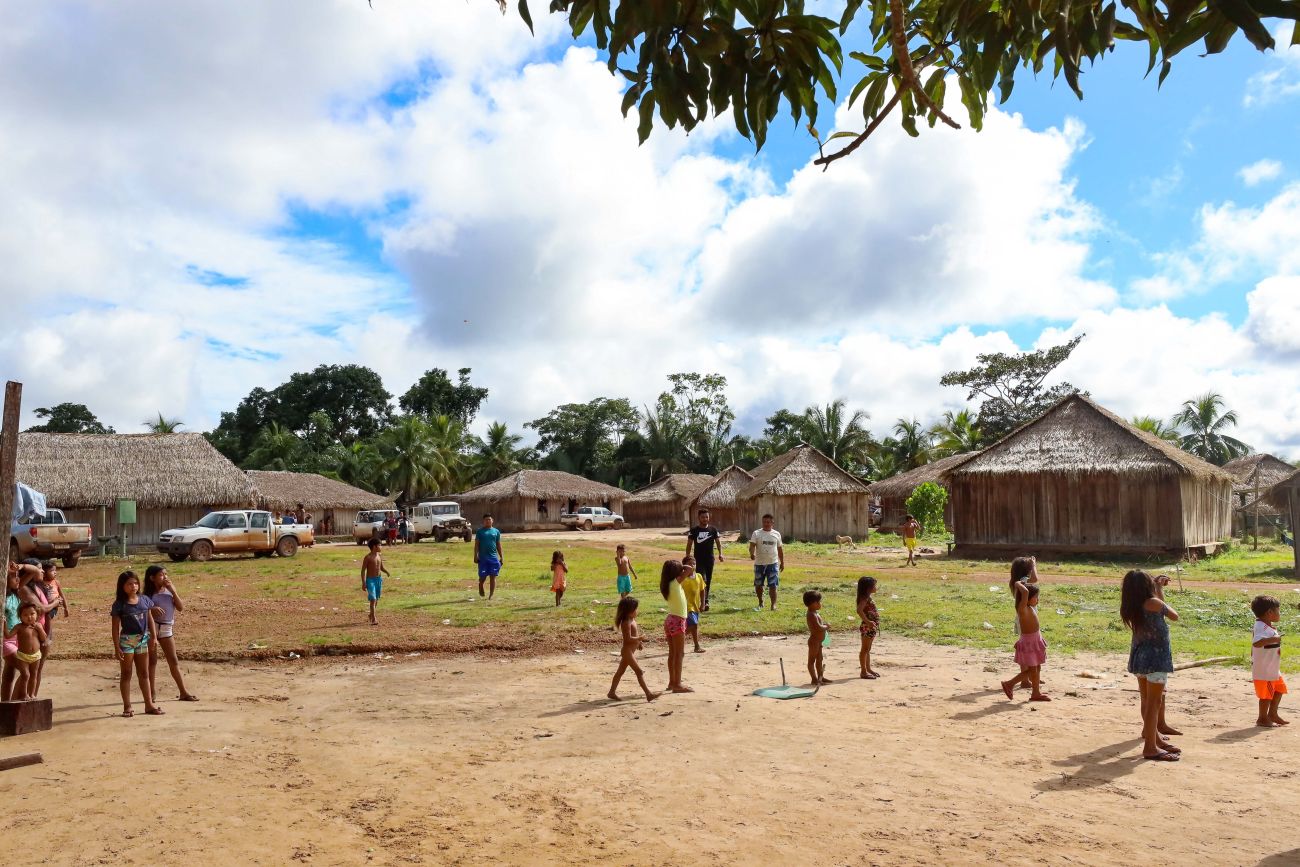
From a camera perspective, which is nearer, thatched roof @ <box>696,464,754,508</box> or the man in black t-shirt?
the man in black t-shirt

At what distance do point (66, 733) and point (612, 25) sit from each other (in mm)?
7499

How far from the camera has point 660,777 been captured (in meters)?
6.20

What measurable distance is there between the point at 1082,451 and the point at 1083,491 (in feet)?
3.91

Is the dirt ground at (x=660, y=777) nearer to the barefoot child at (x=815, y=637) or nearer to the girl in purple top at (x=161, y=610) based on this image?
the barefoot child at (x=815, y=637)

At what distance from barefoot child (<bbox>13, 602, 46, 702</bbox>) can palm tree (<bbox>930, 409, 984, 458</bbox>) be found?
155 feet

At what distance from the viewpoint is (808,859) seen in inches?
188

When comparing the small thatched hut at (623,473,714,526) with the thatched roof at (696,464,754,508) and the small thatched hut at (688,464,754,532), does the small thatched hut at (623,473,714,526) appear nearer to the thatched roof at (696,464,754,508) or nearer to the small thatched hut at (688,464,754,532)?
the thatched roof at (696,464,754,508)

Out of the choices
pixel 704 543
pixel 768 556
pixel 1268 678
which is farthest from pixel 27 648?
pixel 1268 678

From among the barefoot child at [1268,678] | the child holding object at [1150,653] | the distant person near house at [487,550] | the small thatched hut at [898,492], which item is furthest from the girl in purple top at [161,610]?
the small thatched hut at [898,492]

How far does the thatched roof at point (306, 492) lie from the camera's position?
47594 mm

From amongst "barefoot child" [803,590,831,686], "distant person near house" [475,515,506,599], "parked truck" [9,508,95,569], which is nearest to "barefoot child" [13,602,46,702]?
"barefoot child" [803,590,831,686]

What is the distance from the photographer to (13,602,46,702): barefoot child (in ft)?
27.3

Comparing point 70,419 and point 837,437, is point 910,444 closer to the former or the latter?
point 837,437

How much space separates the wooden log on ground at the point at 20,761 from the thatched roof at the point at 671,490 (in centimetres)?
5181
